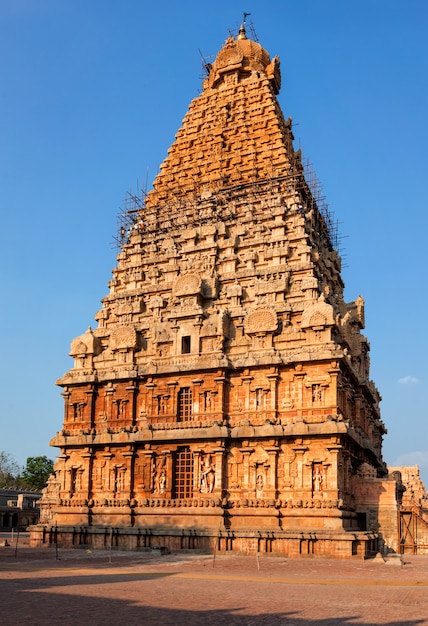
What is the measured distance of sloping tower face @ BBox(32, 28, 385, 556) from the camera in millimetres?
37156

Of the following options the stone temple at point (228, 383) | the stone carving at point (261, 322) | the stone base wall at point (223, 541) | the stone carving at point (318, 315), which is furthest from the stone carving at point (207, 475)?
the stone carving at point (318, 315)

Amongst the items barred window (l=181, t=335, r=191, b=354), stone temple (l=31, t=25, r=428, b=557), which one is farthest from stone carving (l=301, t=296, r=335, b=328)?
barred window (l=181, t=335, r=191, b=354)

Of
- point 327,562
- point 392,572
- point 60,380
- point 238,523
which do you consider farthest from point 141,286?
point 392,572

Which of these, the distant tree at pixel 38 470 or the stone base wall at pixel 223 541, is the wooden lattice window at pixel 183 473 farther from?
the distant tree at pixel 38 470

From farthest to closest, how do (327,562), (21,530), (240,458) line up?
(21,530)
(240,458)
(327,562)

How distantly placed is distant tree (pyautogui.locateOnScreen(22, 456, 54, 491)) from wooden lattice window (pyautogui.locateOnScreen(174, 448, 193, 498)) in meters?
70.7

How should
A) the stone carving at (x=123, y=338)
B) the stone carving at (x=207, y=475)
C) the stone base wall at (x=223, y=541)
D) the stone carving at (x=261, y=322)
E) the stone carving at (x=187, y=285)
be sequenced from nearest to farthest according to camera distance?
1. the stone base wall at (x=223, y=541)
2. the stone carving at (x=207, y=475)
3. the stone carving at (x=261, y=322)
4. the stone carving at (x=187, y=285)
5. the stone carving at (x=123, y=338)

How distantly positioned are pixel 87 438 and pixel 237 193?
69.5 ft

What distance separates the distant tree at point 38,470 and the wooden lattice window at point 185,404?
232 feet

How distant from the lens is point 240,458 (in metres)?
38.8

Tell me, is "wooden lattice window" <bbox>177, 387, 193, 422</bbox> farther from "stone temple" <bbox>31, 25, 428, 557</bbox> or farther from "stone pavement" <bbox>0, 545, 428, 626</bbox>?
"stone pavement" <bbox>0, 545, 428, 626</bbox>

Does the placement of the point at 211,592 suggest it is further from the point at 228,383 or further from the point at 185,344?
the point at 185,344

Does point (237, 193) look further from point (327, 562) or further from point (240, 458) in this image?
point (327, 562)

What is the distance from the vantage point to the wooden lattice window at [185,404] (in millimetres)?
41250
